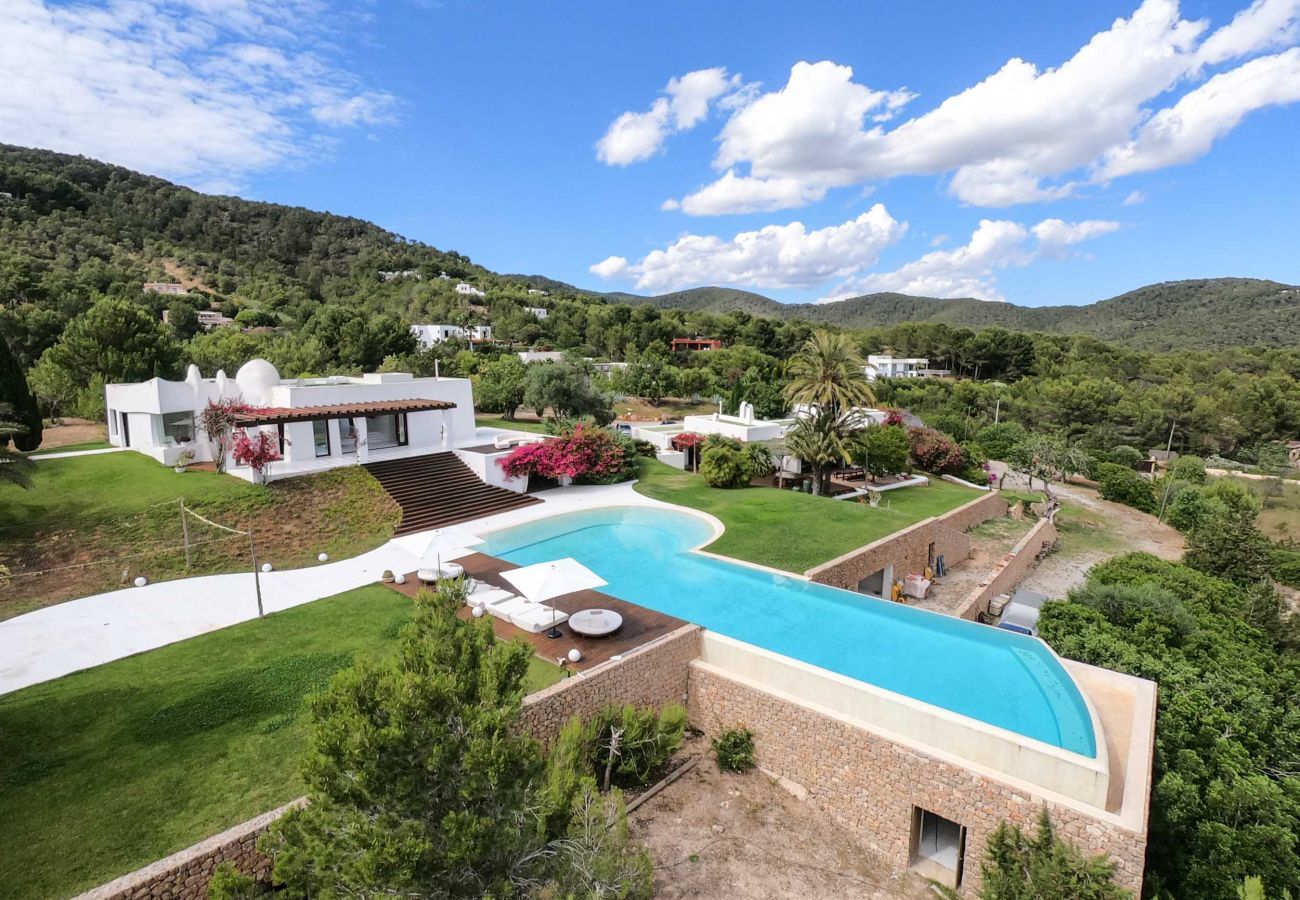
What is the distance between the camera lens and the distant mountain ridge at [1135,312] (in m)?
88.4

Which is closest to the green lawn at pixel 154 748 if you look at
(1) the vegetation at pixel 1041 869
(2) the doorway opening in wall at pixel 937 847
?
(2) the doorway opening in wall at pixel 937 847

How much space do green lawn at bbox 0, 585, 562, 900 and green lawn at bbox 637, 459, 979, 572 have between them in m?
7.75

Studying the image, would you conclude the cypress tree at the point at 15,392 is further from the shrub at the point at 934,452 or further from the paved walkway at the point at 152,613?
the shrub at the point at 934,452

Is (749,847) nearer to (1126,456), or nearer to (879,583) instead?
(879,583)

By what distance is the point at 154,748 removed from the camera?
24.5 ft

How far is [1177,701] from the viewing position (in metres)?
10.2

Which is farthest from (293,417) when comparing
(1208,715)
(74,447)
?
(1208,715)

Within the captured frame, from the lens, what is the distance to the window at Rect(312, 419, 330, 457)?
19406 millimetres

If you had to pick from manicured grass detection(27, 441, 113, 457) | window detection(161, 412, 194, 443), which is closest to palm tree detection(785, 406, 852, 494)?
window detection(161, 412, 194, 443)

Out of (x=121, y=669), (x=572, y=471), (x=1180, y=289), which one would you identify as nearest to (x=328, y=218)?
(x=572, y=471)

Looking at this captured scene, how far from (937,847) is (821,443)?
16090mm

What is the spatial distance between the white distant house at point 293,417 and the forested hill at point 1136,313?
299 ft

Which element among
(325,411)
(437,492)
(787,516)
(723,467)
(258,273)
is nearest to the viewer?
(325,411)

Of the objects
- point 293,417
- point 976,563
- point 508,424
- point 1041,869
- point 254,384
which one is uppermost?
Answer: point 254,384
